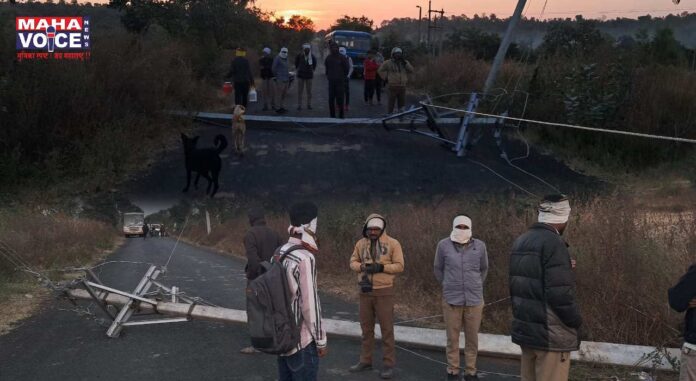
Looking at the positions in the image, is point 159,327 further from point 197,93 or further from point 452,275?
point 197,93

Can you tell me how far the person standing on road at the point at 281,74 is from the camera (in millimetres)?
23594

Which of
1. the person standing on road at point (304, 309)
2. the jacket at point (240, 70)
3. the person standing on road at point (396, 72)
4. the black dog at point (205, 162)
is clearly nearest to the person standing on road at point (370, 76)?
the person standing on road at point (396, 72)

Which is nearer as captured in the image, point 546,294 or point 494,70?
point 546,294

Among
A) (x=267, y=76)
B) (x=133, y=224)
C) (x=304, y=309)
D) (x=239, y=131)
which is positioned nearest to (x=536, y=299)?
(x=304, y=309)

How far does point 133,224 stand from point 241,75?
5.72 m

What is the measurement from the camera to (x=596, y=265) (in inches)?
339

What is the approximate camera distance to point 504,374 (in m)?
7.37

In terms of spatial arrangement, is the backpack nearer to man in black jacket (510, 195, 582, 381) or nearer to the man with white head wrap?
man in black jacket (510, 195, 582, 381)

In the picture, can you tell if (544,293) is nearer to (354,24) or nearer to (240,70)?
(240,70)

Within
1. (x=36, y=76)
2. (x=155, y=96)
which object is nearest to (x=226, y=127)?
(x=155, y=96)

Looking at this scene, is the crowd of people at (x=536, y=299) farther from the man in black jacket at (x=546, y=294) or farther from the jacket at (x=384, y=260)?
the jacket at (x=384, y=260)

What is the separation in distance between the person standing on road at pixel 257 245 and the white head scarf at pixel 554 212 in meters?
3.36

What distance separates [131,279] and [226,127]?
512 inches

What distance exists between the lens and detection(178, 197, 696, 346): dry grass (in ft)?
26.2
